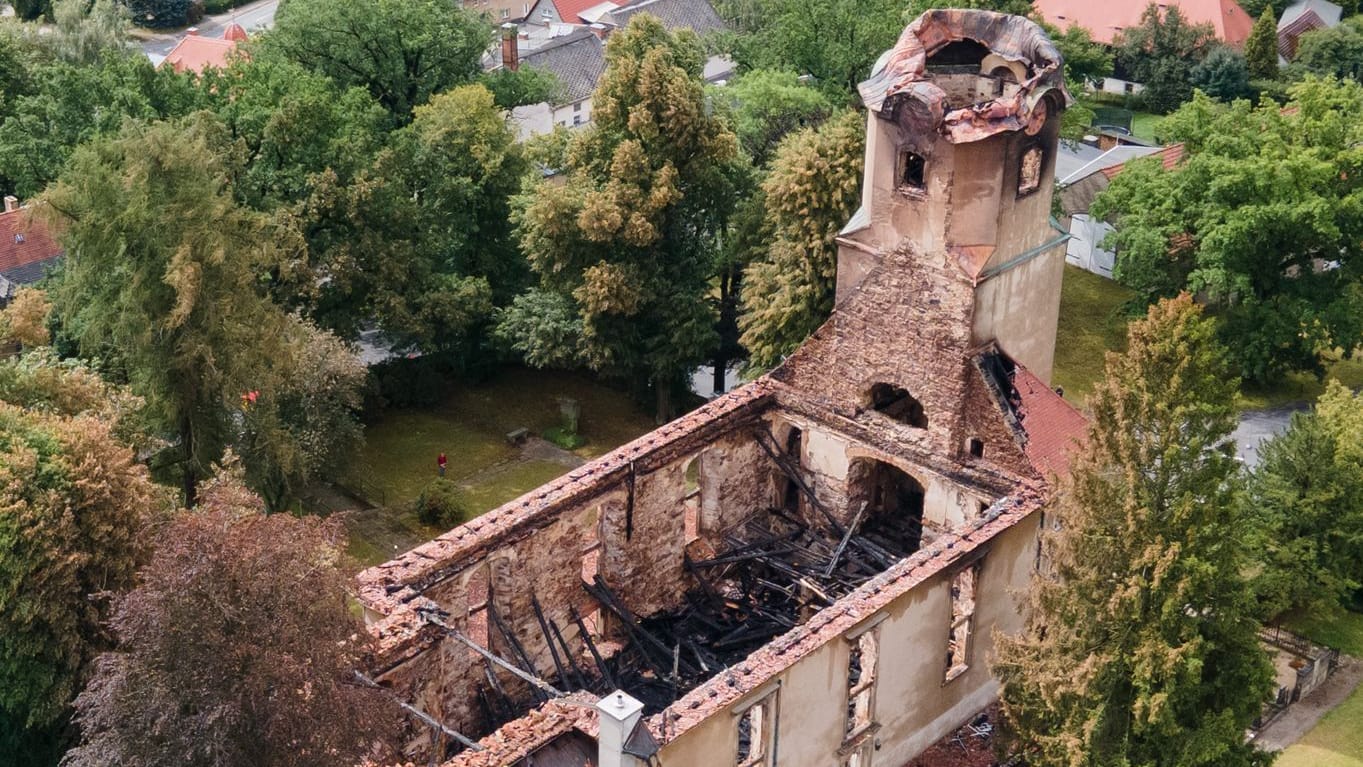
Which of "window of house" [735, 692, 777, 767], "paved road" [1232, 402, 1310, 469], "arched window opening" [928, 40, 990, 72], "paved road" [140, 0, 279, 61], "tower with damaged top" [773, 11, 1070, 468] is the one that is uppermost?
"arched window opening" [928, 40, 990, 72]

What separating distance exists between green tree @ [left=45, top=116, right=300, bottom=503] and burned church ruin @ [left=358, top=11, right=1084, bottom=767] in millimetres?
11474

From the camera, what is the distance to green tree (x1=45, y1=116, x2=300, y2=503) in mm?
42875

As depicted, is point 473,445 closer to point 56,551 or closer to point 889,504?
point 889,504

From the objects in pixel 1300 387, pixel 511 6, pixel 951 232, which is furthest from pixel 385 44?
pixel 511 6

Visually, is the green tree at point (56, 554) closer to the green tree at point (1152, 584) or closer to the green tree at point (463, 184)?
the green tree at point (1152, 584)

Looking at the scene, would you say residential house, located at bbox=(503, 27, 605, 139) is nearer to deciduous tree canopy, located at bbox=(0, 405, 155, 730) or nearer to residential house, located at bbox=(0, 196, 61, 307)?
residential house, located at bbox=(0, 196, 61, 307)

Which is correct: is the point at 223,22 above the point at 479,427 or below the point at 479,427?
above

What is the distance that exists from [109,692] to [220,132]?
1006 inches

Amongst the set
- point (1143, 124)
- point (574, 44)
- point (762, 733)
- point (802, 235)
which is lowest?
point (1143, 124)

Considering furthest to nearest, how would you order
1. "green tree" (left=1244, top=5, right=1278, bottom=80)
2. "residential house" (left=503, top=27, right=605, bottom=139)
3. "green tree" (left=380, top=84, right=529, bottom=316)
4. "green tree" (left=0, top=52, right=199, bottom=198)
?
1. "green tree" (left=1244, top=5, right=1278, bottom=80)
2. "residential house" (left=503, top=27, right=605, bottom=139)
3. "green tree" (left=380, top=84, right=529, bottom=316)
4. "green tree" (left=0, top=52, right=199, bottom=198)

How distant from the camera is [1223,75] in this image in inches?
3290

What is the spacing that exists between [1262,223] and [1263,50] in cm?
3535

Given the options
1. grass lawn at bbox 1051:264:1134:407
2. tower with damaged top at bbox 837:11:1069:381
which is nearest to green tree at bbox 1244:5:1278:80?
grass lawn at bbox 1051:264:1134:407

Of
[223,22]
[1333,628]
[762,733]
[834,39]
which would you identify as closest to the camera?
[762,733]
